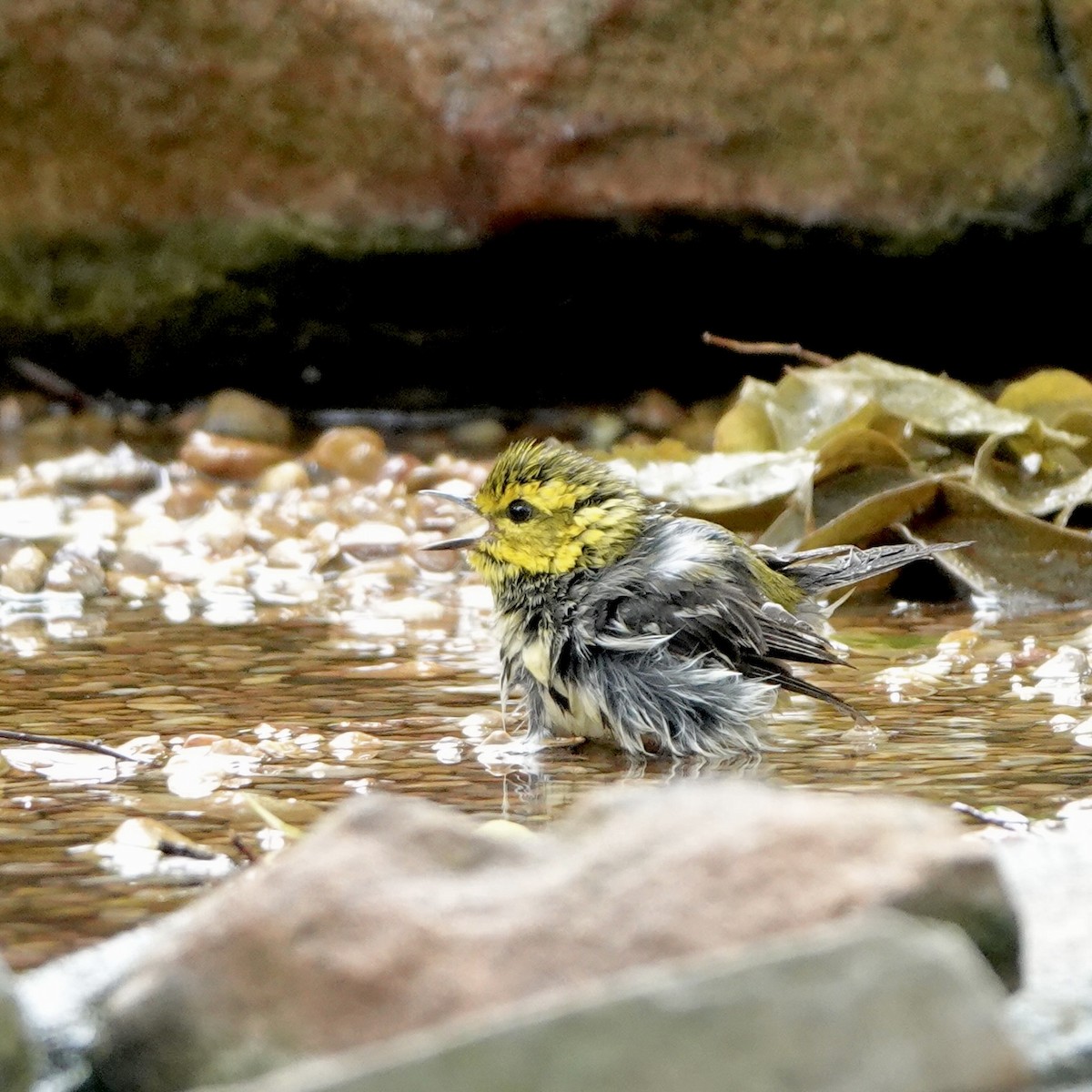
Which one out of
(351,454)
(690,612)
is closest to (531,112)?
(351,454)

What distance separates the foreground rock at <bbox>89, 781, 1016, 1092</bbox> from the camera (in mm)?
1820

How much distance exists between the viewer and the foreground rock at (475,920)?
1820 mm

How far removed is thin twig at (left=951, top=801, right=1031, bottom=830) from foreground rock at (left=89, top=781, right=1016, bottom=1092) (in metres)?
0.78

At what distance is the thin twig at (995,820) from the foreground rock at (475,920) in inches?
30.7

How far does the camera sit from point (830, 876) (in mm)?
1864

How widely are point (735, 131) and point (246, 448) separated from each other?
80.1 inches

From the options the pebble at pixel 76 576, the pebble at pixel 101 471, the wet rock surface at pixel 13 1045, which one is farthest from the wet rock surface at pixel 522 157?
the wet rock surface at pixel 13 1045

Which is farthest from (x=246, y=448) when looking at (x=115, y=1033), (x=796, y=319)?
(x=115, y=1033)

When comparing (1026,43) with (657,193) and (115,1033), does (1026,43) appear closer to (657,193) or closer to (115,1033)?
(657,193)

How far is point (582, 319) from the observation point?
7.17 metres

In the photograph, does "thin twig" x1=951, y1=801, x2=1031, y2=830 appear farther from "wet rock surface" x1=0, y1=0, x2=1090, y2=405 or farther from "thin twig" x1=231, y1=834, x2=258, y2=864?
"wet rock surface" x1=0, y1=0, x2=1090, y2=405

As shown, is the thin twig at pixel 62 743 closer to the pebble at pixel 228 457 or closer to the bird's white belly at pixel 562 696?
the bird's white belly at pixel 562 696

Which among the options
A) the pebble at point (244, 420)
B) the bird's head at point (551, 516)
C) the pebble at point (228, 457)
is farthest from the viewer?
the pebble at point (244, 420)

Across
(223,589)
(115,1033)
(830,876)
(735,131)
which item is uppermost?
(735,131)
